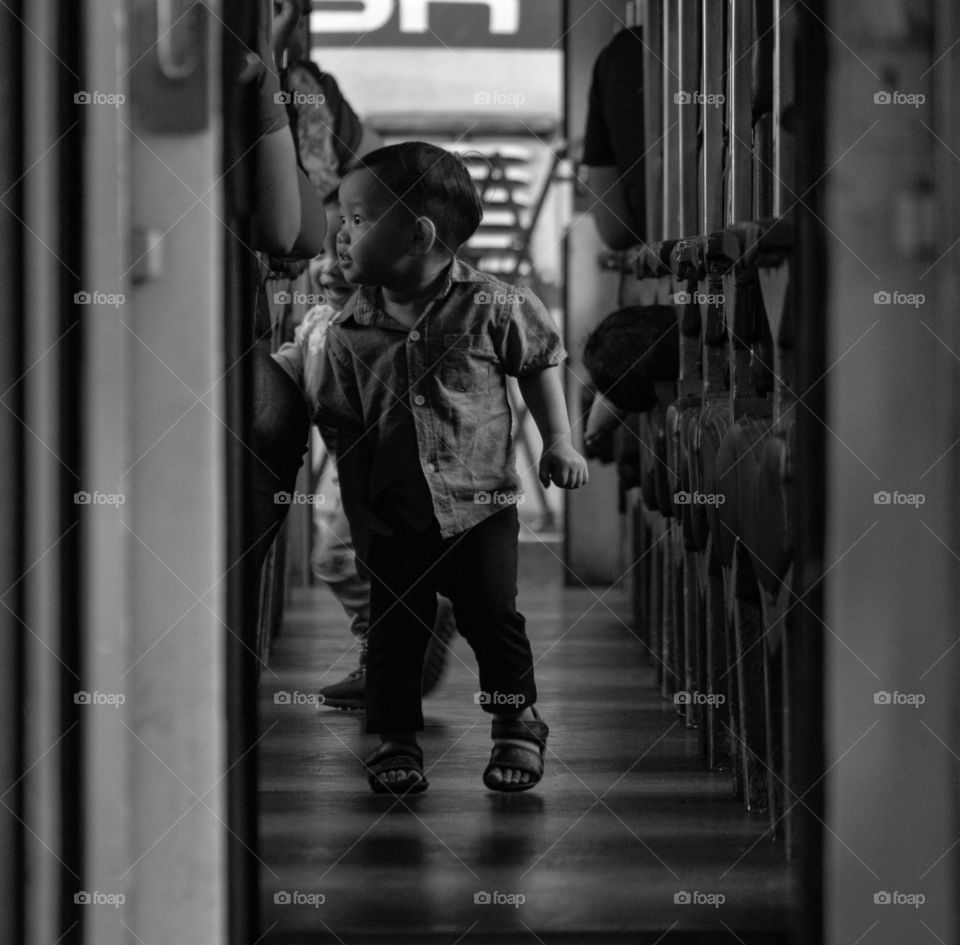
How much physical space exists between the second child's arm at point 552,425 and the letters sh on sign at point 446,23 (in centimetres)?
150

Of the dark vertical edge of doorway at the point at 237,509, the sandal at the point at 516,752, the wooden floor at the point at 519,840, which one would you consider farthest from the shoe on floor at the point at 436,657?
the dark vertical edge of doorway at the point at 237,509

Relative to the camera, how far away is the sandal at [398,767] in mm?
1673

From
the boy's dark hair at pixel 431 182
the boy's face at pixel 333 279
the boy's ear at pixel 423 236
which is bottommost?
the boy's face at pixel 333 279

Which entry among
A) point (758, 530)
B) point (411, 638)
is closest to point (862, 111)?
point (758, 530)

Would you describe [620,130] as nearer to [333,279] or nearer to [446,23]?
[333,279]

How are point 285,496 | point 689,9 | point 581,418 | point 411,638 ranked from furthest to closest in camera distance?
point 581,418, point 689,9, point 411,638, point 285,496

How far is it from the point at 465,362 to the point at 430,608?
307 mm

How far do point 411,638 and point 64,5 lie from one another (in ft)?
2.99

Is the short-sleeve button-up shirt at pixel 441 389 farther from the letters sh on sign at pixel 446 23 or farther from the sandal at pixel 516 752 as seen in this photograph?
the letters sh on sign at pixel 446 23

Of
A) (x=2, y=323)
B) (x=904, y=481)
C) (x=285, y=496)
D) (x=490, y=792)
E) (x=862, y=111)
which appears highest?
(x=862, y=111)

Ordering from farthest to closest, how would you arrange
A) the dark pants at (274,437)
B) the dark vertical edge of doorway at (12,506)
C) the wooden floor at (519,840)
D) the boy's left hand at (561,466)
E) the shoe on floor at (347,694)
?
the shoe on floor at (347,694), the boy's left hand at (561,466), the dark pants at (274,437), the wooden floor at (519,840), the dark vertical edge of doorway at (12,506)

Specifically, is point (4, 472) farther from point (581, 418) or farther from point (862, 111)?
point (581, 418)

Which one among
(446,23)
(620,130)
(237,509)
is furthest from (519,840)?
(446,23)

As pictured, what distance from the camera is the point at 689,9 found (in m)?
2.14
